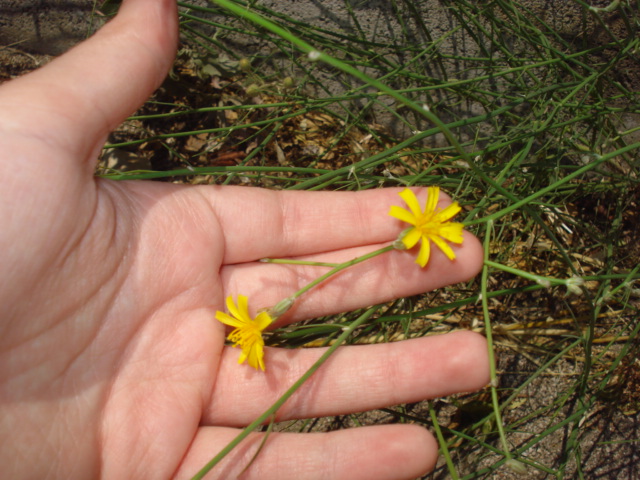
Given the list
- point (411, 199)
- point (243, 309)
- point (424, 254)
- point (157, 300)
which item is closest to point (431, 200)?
point (411, 199)

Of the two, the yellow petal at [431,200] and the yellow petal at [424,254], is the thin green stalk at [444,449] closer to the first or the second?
the yellow petal at [424,254]

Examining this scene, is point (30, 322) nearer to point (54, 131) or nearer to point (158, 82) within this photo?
point (54, 131)

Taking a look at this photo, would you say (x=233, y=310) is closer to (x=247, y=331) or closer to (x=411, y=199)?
(x=247, y=331)

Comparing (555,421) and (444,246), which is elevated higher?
(444,246)

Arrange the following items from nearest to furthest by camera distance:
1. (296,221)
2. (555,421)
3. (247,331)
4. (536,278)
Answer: (536,278) < (247,331) < (296,221) < (555,421)

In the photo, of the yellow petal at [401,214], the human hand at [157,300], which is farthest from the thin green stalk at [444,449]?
the yellow petal at [401,214]

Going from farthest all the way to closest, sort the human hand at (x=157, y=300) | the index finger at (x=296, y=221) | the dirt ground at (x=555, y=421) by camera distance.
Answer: the dirt ground at (x=555, y=421), the index finger at (x=296, y=221), the human hand at (x=157, y=300)
